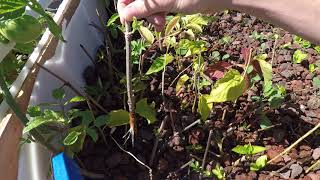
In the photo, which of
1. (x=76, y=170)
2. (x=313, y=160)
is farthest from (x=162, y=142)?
(x=313, y=160)

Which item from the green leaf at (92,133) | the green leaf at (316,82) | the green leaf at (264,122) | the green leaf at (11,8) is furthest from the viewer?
the green leaf at (316,82)

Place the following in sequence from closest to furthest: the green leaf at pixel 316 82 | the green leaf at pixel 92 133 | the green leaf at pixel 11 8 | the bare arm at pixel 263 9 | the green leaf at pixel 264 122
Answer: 1. the green leaf at pixel 11 8
2. the bare arm at pixel 263 9
3. the green leaf at pixel 92 133
4. the green leaf at pixel 264 122
5. the green leaf at pixel 316 82

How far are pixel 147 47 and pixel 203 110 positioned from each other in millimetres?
360

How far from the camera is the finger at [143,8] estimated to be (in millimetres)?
884

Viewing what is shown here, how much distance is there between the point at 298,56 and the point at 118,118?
58 centimetres

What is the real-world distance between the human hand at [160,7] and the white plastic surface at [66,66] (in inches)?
14.0

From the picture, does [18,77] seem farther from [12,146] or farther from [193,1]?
[193,1]

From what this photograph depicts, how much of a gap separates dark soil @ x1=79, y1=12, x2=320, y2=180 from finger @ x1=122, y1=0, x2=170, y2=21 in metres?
0.38

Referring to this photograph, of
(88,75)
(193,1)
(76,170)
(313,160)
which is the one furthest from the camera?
(88,75)

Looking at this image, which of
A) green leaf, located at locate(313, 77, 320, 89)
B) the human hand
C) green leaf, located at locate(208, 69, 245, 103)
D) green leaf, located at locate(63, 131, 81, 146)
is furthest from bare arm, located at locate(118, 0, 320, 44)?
green leaf, located at locate(313, 77, 320, 89)

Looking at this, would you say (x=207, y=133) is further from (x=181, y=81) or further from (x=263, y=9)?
(x=263, y=9)

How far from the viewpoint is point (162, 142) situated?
3.95ft

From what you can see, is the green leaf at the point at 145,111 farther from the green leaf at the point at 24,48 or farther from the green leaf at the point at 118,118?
the green leaf at the point at 24,48

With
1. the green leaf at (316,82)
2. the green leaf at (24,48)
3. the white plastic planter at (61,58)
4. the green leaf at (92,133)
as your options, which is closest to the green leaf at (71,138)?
the green leaf at (92,133)
